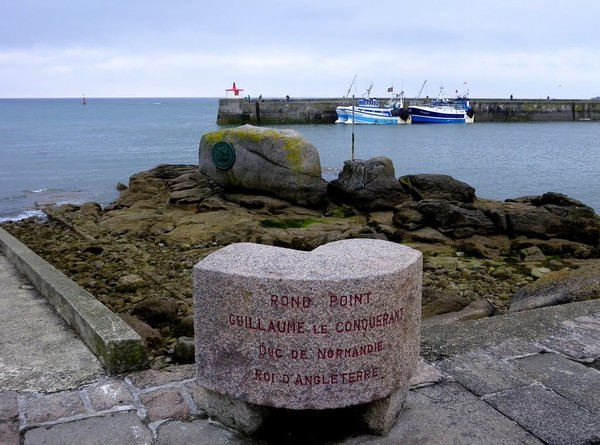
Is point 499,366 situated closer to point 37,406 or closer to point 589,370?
point 589,370

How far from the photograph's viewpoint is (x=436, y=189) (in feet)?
55.8

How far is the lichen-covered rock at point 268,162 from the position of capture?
15211mm

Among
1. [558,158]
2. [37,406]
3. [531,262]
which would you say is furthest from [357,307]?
[558,158]

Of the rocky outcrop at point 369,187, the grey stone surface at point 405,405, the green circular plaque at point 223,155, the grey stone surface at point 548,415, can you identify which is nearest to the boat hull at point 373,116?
the rocky outcrop at point 369,187

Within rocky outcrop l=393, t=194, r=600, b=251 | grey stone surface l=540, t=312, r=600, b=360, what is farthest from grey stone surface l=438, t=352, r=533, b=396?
rocky outcrop l=393, t=194, r=600, b=251

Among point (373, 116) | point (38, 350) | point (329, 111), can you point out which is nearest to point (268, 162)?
point (38, 350)

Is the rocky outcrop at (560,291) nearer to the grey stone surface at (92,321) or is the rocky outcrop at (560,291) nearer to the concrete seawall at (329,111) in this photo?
the grey stone surface at (92,321)

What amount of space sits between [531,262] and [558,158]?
29.5 metres

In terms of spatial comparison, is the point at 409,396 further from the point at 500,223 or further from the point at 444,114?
the point at 444,114

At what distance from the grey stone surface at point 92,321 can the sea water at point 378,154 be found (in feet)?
46.4

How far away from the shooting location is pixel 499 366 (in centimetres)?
473

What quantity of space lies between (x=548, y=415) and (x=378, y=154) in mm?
36298

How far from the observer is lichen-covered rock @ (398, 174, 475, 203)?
657 inches

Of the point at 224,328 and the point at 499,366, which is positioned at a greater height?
the point at 224,328
